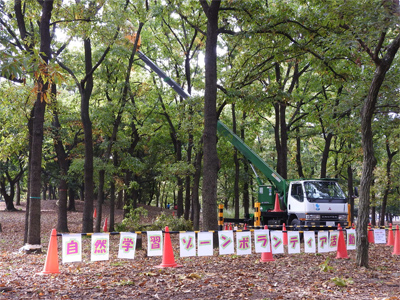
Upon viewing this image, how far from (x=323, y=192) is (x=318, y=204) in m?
0.70

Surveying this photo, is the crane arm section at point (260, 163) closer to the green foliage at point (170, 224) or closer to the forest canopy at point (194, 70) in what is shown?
the forest canopy at point (194, 70)

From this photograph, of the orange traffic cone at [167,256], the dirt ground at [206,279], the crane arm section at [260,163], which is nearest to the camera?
the dirt ground at [206,279]

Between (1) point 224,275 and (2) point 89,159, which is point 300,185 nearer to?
(1) point 224,275

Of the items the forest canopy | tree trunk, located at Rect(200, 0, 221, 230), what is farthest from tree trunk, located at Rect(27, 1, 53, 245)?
tree trunk, located at Rect(200, 0, 221, 230)

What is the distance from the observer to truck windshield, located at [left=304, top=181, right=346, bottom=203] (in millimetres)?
15109

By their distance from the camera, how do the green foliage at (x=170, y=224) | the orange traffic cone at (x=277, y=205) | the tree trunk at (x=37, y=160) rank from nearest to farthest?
the tree trunk at (x=37, y=160) → the orange traffic cone at (x=277, y=205) → the green foliage at (x=170, y=224)

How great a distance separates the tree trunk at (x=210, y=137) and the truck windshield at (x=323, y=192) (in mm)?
5171

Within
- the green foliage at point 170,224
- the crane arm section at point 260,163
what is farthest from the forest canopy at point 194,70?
the crane arm section at point 260,163

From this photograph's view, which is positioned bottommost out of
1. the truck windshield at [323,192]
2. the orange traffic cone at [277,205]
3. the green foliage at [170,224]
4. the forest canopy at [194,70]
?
the green foliage at [170,224]

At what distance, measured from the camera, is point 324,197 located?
1514 centimetres

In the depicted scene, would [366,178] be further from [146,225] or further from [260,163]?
[146,225]

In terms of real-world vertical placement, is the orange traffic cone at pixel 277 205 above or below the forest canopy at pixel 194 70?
below

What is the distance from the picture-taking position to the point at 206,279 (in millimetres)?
7688

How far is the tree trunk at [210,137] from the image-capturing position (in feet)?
39.1
